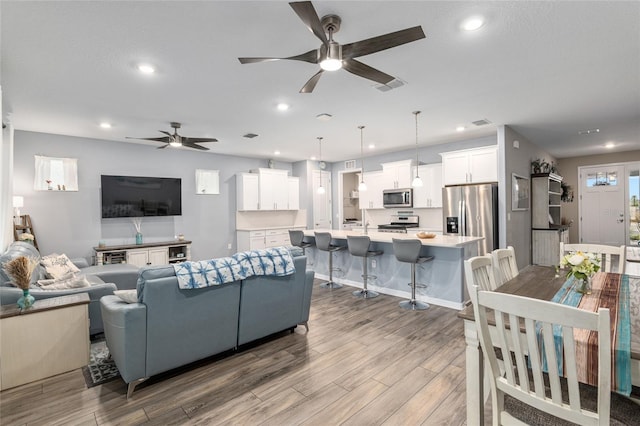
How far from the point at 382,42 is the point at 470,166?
14.2ft

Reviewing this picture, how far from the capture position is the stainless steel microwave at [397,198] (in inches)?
264

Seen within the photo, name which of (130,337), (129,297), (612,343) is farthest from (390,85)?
(130,337)

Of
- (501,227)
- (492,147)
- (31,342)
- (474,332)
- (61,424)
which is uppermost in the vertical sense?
(492,147)

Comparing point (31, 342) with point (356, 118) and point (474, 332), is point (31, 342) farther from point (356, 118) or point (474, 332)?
point (356, 118)

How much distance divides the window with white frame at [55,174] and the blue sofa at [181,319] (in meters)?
4.01

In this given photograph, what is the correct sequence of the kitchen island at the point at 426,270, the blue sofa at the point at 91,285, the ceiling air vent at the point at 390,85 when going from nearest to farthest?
the blue sofa at the point at 91,285 → the ceiling air vent at the point at 390,85 → the kitchen island at the point at 426,270

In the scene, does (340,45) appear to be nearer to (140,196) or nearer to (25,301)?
(25,301)

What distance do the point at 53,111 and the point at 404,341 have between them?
17.0 ft

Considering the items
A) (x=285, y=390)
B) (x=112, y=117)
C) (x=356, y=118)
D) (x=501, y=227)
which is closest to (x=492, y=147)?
(x=501, y=227)

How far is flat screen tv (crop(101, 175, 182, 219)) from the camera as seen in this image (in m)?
5.67

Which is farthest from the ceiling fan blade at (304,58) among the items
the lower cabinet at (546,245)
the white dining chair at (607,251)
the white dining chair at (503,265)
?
the lower cabinet at (546,245)

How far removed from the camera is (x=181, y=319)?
7.92ft

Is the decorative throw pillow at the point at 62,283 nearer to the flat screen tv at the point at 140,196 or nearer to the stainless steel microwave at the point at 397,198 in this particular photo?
the flat screen tv at the point at 140,196

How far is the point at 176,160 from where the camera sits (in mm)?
6617
